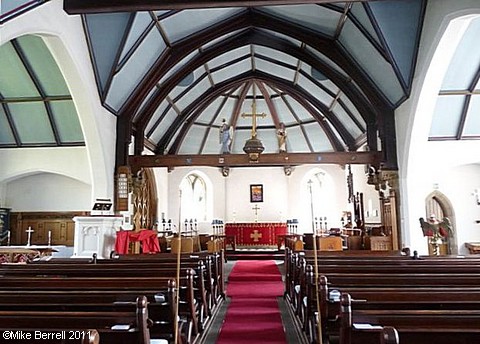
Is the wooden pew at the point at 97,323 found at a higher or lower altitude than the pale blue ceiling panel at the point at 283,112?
lower

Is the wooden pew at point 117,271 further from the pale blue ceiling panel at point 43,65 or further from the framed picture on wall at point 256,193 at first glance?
the framed picture on wall at point 256,193

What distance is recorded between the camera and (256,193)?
15.6 meters

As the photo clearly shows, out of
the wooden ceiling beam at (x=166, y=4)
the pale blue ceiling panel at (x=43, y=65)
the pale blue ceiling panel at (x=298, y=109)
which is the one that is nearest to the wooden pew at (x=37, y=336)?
the wooden ceiling beam at (x=166, y=4)

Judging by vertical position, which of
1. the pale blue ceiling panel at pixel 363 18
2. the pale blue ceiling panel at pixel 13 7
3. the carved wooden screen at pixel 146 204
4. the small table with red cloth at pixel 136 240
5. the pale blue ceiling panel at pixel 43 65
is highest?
the pale blue ceiling panel at pixel 363 18

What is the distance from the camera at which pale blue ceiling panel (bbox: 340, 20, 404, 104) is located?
841 centimetres

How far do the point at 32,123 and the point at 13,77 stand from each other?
5.69 feet

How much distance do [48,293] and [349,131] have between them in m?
11.0

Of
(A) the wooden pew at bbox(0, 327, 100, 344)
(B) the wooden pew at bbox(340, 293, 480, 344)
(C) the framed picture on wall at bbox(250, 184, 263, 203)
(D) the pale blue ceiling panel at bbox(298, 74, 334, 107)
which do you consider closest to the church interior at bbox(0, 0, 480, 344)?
(B) the wooden pew at bbox(340, 293, 480, 344)

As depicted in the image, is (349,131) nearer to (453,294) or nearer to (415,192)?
(415,192)

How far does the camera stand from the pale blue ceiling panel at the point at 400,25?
23.5 feet

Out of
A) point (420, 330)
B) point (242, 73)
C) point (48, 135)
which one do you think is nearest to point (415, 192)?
point (242, 73)

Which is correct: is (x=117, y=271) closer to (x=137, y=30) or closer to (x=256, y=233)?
(x=137, y=30)

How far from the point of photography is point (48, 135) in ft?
33.7

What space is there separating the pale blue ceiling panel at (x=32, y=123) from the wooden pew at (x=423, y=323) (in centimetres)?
900
